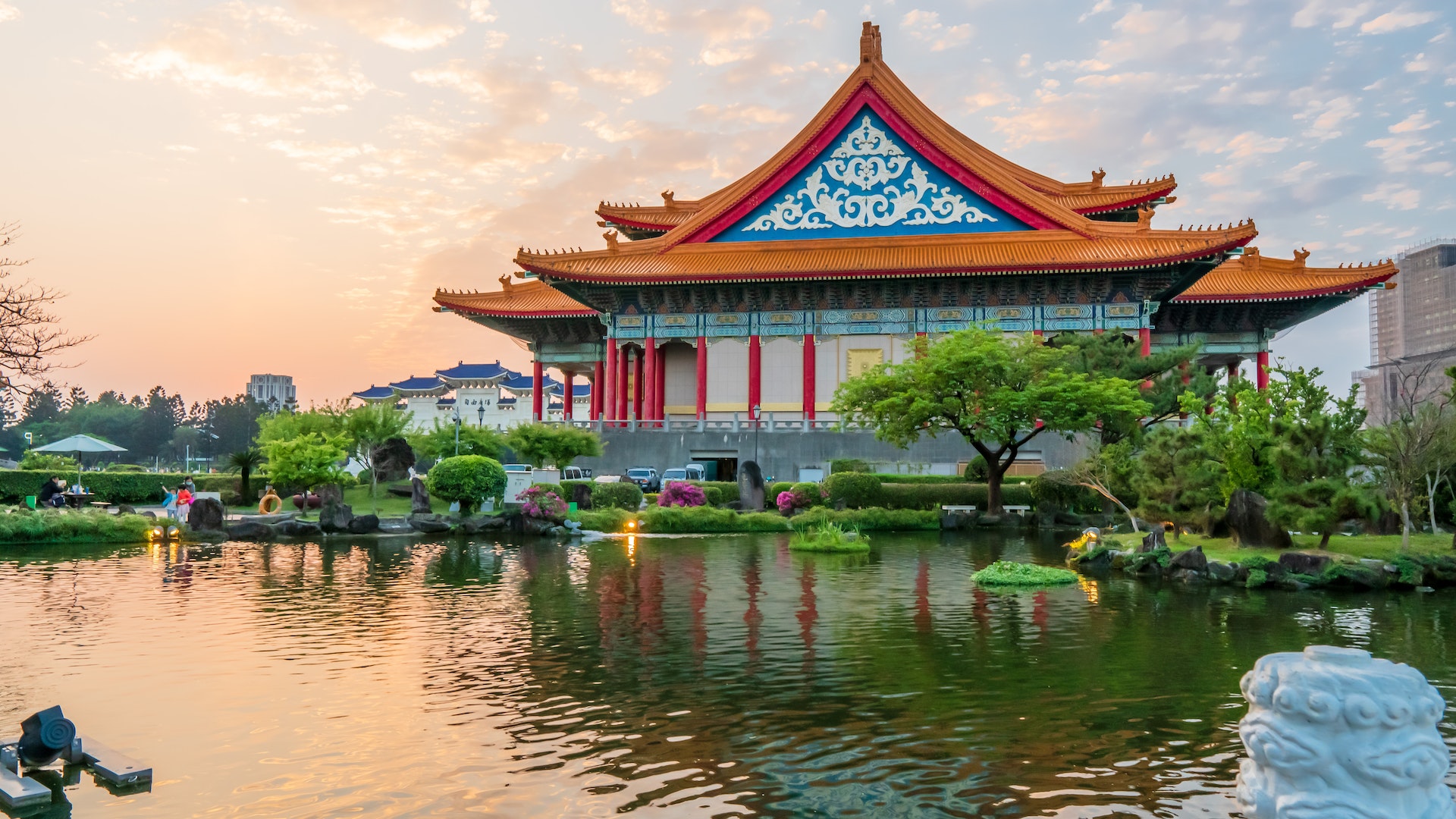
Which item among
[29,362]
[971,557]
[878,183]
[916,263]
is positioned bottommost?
[971,557]

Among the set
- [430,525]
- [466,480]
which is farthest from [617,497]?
[430,525]

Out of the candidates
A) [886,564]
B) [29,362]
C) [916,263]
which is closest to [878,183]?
[916,263]

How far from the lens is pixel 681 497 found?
28.6m

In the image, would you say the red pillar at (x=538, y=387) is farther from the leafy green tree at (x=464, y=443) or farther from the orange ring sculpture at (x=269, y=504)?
the orange ring sculpture at (x=269, y=504)

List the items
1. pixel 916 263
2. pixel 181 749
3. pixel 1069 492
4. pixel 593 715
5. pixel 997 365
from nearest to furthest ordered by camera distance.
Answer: pixel 181 749, pixel 593 715, pixel 997 365, pixel 1069 492, pixel 916 263

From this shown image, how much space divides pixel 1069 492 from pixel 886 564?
1287 centimetres

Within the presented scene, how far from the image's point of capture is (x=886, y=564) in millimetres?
18438

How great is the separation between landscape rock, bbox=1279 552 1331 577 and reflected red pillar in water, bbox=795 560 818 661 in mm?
7248

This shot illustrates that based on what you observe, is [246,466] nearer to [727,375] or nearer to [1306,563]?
[727,375]

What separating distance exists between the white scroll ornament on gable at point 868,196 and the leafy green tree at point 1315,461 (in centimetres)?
2532

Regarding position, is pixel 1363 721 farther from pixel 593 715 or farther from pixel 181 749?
pixel 181 749

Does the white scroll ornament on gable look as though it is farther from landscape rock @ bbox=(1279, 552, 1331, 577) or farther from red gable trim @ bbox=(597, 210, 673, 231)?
landscape rock @ bbox=(1279, 552, 1331, 577)

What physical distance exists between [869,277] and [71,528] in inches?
1047

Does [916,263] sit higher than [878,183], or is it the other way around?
[878,183]
